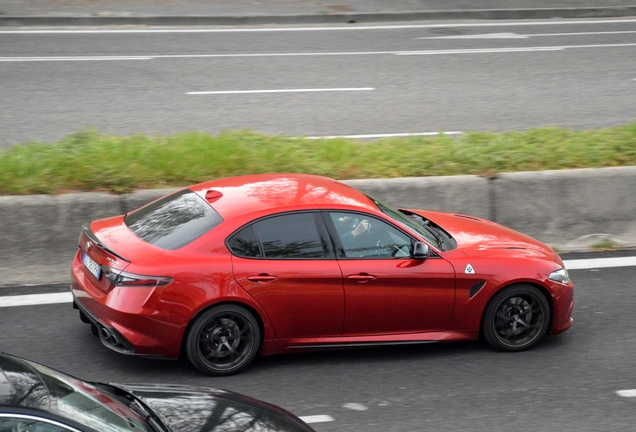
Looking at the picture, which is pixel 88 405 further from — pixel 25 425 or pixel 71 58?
pixel 71 58

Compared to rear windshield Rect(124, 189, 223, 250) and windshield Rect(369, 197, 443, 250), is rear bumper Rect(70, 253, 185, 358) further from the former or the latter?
windshield Rect(369, 197, 443, 250)

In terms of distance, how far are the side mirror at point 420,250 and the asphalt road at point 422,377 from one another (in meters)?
0.84

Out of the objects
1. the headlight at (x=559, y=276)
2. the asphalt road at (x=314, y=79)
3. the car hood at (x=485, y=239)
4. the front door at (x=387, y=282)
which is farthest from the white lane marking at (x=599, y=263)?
the asphalt road at (x=314, y=79)

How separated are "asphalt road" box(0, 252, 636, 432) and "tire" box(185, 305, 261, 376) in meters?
0.11

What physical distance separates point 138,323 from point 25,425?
2851 mm

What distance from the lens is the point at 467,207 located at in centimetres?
941

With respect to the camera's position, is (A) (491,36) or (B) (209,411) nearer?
(B) (209,411)

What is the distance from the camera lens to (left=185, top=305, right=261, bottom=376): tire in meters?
6.16

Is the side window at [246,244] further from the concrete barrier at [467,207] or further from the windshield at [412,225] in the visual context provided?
the concrete barrier at [467,207]

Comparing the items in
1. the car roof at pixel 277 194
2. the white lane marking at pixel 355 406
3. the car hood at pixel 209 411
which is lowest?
the white lane marking at pixel 355 406

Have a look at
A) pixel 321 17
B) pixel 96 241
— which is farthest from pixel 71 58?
pixel 96 241

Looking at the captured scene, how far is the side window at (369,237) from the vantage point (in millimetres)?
6578

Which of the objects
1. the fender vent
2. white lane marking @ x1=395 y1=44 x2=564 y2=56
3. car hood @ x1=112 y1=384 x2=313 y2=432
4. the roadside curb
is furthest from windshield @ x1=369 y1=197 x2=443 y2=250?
the roadside curb

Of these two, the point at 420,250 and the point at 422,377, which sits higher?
the point at 420,250
